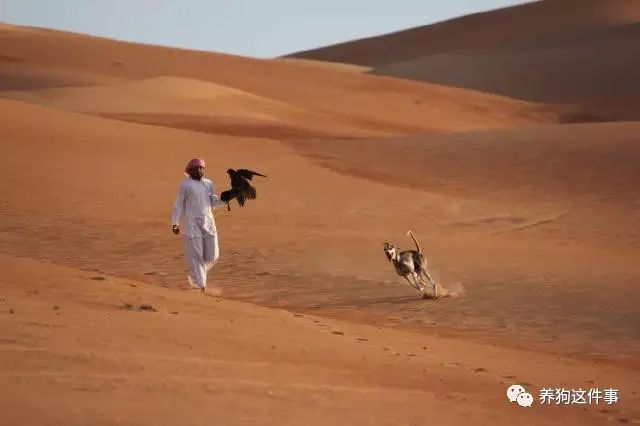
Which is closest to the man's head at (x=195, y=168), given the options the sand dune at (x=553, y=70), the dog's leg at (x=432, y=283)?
the dog's leg at (x=432, y=283)

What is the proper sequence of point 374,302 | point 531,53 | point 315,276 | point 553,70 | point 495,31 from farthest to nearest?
point 495,31 → point 531,53 → point 553,70 → point 315,276 → point 374,302

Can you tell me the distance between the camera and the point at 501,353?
10492mm

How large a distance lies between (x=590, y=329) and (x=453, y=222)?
296 inches

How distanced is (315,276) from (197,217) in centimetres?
296

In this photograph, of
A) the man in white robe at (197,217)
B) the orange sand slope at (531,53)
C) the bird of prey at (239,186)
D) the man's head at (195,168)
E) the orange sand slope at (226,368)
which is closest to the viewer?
the orange sand slope at (226,368)

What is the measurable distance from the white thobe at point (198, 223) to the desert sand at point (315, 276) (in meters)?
0.34

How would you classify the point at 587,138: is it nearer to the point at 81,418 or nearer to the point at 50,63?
the point at 81,418

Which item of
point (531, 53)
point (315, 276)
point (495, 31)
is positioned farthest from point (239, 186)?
point (495, 31)

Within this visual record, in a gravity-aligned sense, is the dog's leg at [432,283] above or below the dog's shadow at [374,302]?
above

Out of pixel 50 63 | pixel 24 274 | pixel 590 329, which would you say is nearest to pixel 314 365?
pixel 24 274

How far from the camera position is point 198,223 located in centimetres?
1217

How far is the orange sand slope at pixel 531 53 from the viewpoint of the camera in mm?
59688

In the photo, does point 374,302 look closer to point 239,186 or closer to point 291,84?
point 239,186

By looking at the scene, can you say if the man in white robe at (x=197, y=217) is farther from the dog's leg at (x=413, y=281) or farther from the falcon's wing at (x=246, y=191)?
the dog's leg at (x=413, y=281)
